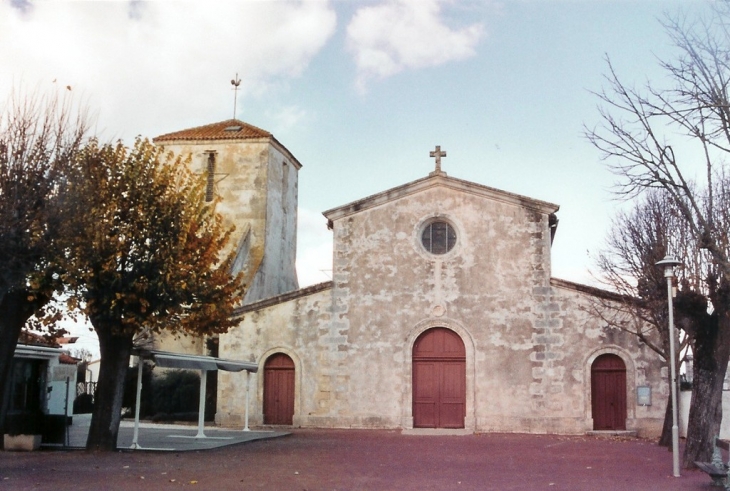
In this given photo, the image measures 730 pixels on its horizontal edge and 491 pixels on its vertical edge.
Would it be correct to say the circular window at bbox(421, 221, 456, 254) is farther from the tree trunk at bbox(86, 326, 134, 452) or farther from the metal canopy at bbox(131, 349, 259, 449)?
the tree trunk at bbox(86, 326, 134, 452)

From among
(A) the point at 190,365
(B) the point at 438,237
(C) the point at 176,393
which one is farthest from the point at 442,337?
(C) the point at 176,393

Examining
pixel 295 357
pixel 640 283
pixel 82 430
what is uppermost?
pixel 640 283

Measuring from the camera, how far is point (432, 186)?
88.2 ft

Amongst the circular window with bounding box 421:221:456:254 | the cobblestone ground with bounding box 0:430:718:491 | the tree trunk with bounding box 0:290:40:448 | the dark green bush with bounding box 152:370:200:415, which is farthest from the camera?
the dark green bush with bounding box 152:370:200:415

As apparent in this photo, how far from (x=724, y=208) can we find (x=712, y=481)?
18.0 feet

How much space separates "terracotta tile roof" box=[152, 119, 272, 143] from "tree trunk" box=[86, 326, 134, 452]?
17.7 meters

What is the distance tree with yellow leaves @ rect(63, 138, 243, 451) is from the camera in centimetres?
1593

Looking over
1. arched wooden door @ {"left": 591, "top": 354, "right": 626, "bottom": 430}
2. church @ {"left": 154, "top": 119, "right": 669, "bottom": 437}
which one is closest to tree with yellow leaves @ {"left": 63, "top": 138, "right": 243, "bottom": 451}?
church @ {"left": 154, "top": 119, "right": 669, "bottom": 437}

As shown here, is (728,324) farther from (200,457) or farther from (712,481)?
(200,457)

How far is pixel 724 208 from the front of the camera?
50.8 feet

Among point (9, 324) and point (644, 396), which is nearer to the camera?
point (9, 324)

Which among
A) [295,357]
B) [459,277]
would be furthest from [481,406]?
[295,357]

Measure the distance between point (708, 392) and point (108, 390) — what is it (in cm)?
1224

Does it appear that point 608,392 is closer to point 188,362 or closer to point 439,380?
point 439,380
